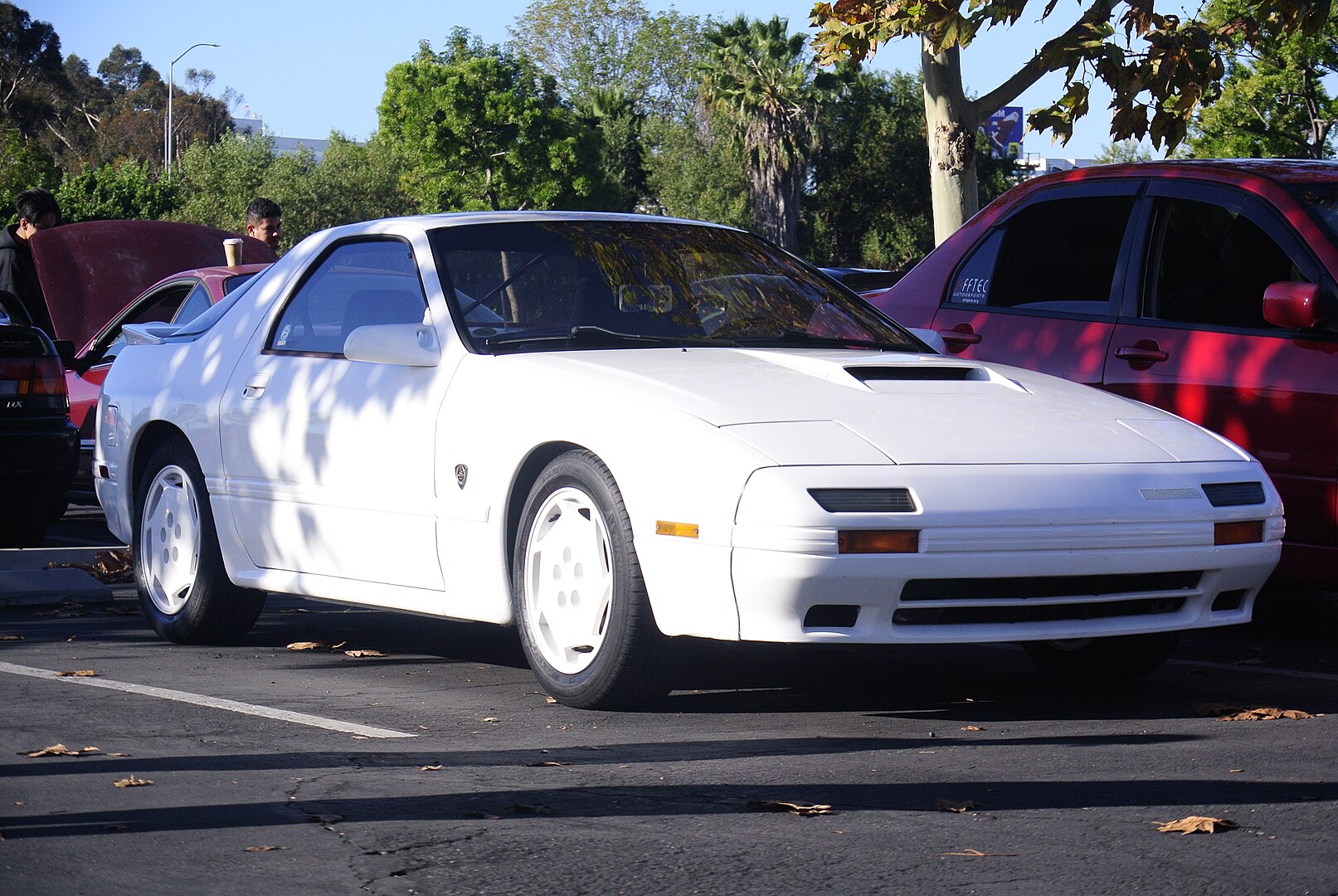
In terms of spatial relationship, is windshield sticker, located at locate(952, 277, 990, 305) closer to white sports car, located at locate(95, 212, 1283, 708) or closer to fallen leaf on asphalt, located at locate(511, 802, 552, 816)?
white sports car, located at locate(95, 212, 1283, 708)

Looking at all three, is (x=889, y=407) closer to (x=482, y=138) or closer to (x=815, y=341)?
(x=815, y=341)

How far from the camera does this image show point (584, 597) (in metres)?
5.01

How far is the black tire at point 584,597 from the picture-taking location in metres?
4.84

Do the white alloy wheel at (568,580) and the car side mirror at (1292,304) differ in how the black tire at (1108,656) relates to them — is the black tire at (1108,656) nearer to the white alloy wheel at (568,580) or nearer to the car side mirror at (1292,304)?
the car side mirror at (1292,304)

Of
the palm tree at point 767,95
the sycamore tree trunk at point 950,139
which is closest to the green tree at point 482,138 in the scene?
the palm tree at point 767,95

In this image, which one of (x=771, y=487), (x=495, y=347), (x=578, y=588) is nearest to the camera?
(x=771, y=487)

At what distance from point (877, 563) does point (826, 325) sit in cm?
171

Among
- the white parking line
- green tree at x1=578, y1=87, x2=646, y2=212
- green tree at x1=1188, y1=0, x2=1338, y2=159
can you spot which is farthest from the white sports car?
green tree at x1=578, y1=87, x2=646, y2=212

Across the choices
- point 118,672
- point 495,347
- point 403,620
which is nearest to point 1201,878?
point 495,347

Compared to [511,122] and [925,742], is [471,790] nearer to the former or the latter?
[925,742]

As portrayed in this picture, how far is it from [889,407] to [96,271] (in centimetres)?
808

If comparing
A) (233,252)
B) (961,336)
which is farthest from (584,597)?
(233,252)

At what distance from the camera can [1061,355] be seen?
704cm

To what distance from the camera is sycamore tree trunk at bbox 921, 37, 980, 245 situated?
13.8 metres
